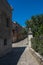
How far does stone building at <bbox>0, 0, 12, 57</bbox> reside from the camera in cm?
1758

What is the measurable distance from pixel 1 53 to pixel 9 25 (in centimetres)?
500

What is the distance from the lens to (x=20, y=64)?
12.3 metres

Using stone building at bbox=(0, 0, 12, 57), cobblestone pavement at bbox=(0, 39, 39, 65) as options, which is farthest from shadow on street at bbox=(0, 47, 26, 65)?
stone building at bbox=(0, 0, 12, 57)

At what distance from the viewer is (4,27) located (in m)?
18.5

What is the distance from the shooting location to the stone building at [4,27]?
17.6 meters

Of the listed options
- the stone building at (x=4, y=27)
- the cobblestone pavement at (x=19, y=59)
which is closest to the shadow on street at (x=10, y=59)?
the cobblestone pavement at (x=19, y=59)

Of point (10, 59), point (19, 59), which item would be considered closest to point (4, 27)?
point (10, 59)

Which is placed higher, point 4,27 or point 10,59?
point 4,27

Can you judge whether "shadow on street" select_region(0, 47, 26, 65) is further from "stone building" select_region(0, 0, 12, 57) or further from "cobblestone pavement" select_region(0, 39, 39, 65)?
"stone building" select_region(0, 0, 12, 57)

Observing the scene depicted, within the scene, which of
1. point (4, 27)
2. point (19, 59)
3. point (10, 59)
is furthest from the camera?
point (4, 27)

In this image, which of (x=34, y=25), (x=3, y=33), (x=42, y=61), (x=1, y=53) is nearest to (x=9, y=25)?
(x=3, y=33)

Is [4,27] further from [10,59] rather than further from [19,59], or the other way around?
[19,59]

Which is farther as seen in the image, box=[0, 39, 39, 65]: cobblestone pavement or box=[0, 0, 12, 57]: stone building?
box=[0, 0, 12, 57]: stone building

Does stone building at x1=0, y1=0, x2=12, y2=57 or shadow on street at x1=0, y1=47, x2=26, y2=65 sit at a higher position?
stone building at x1=0, y1=0, x2=12, y2=57
